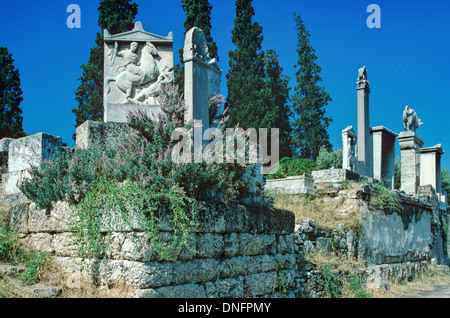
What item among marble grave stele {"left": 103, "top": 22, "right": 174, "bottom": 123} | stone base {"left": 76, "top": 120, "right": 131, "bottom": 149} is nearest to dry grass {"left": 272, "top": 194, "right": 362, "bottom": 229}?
stone base {"left": 76, "top": 120, "right": 131, "bottom": 149}

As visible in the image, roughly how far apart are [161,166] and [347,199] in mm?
5068

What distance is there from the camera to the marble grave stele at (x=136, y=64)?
9.75 m

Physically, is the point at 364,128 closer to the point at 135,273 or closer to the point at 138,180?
the point at 138,180

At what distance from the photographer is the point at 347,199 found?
848cm

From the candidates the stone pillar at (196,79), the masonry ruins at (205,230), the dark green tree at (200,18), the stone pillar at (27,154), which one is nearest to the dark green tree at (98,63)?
the dark green tree at (200,18)

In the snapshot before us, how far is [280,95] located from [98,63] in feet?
34.7

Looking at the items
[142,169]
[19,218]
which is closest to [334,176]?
[142,169]

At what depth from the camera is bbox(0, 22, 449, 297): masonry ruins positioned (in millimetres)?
4168

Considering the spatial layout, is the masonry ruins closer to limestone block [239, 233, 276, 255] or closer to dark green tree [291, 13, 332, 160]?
limestone block [239, 233, 276, 255]

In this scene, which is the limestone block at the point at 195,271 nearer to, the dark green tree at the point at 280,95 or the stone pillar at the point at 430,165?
the stone pillar at the point at 430,165

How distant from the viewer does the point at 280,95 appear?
26375mm

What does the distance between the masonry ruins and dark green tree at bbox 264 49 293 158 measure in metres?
11.6

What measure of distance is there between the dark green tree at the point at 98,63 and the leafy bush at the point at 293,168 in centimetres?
912

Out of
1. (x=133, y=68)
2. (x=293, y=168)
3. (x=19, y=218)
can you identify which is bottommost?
(x=19, y=218)
